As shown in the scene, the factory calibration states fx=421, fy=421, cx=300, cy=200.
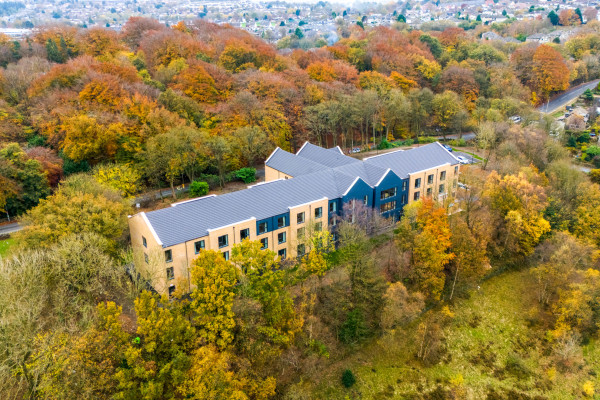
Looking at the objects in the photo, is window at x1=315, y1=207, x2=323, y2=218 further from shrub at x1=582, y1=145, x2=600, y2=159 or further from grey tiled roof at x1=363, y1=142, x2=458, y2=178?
shrub at x1=582, y1=145, x2=600, y2=159

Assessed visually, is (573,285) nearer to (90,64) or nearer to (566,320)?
(566,320)

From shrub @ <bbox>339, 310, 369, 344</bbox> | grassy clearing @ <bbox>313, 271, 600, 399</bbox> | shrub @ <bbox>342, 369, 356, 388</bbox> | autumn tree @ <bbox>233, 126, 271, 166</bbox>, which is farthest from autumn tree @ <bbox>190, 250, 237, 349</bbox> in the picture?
autumn tree @ <bbox>233, 126, 271, 166</bbox>

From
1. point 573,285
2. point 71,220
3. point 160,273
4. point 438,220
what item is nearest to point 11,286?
point 71,220

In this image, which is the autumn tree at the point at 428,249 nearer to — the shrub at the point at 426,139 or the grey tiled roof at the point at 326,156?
the grey tiled roof at the point at 326,156

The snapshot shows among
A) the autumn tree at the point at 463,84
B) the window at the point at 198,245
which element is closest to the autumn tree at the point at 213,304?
the window at the point at 198,245

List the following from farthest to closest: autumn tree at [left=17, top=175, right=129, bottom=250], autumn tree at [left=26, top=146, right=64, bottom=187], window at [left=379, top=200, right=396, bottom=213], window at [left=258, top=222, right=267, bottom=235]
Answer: autumn tree at [left=26, top=146, right=64, bottom=187]
window at [left=379, top=200, right=396, bottom=213]
window at [left=258, top=222, right=267, bottom=235]
autumn tree at [left=17, top=175, right=129, bottom=250]

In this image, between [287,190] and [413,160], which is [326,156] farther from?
[287,190]

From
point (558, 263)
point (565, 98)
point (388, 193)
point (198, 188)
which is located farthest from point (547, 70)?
point (198, 188)
